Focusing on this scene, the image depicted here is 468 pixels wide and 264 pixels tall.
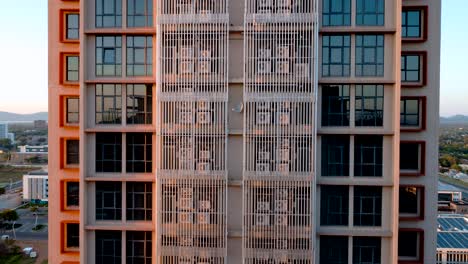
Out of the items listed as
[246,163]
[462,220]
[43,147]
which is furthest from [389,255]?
[43,147]

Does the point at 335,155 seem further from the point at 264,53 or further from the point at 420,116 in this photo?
the point at 264,53

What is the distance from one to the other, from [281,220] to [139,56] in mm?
7301

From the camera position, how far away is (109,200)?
11.3m

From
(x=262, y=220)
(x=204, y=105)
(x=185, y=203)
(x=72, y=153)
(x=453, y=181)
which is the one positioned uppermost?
(x=204, y=105)

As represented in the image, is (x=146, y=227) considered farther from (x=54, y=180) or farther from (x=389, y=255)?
(x=389, y=255)

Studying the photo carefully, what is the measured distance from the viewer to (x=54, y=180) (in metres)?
11.5

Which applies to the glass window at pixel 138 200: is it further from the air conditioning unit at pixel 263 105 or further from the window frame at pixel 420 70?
the window frame at pixel 420 70

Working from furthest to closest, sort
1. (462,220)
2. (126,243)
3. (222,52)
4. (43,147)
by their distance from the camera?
(43,147)
(462,220)
(126,243)
(222,52)

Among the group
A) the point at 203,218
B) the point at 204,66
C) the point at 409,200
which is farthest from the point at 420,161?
the point at 204,66

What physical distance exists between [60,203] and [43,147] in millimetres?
89308

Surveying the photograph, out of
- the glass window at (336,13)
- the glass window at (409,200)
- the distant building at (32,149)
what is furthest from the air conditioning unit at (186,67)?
the distant building at (32,149)

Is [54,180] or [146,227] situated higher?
[54,180]

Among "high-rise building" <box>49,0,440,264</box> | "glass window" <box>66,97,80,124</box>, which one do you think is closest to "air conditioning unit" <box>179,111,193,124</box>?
"high-rise building" <box>49,0,440,264</box>

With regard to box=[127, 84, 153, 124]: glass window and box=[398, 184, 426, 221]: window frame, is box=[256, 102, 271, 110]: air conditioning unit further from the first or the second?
box=[398, 184, 426, 221]: window frame
